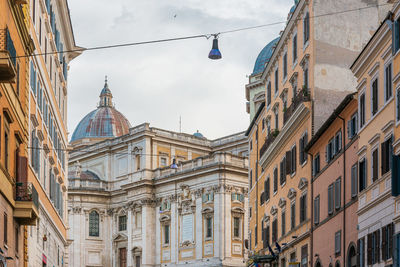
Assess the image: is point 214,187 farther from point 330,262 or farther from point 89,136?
point 330,262

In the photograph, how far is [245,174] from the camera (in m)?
101

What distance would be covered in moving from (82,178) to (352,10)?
6980cm

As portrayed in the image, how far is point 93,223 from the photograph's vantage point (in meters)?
116

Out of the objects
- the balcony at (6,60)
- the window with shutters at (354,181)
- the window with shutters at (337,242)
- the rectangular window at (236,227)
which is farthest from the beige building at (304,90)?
the rectangular window at (236,227)

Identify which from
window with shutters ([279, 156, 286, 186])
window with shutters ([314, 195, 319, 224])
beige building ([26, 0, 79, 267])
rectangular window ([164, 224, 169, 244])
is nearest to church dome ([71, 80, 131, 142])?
rectangular window ([164, 224, 169, 244])

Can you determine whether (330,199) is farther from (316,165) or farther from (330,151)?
(316,165)

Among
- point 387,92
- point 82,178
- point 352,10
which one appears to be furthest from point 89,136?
point 387,92

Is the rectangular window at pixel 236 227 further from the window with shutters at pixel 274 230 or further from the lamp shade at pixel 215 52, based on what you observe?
the lamp shade at pixel 215 52

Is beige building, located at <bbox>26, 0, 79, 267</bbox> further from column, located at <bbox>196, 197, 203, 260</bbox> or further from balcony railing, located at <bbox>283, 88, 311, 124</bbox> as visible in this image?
column, located at <bbox>196, 197, 203, 260</bbox>

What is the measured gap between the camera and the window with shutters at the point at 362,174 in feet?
119

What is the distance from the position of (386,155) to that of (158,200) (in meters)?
76.5

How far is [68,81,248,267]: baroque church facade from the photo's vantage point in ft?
328

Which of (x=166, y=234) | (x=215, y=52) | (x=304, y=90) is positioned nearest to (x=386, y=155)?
(x=215, y=52)

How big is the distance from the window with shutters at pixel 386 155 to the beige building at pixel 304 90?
52.8 feet
